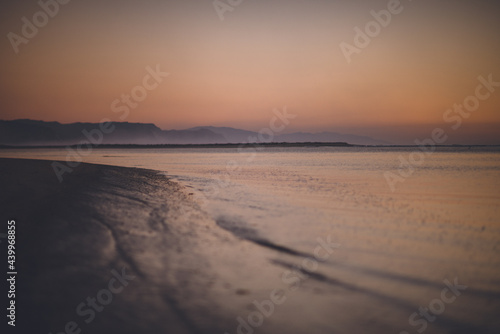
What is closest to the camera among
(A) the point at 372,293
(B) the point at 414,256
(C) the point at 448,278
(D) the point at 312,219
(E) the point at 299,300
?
(E) the point at 299,300

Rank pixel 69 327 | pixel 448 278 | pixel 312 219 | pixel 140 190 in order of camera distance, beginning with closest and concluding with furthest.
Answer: pixel 69 327 → pixel 448 278 → pixel 312 219 → pixel 140 190

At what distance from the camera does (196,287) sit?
492 centimetres

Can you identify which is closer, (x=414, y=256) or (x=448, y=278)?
(x=448, y=278)

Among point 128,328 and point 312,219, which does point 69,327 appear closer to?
point 128,328

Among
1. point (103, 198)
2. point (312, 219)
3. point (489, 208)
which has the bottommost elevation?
point (103, 198)

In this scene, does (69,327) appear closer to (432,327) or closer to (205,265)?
(205,265)

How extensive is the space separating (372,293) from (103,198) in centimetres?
1010

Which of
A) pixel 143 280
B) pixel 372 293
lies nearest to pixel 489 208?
pixel 372 293

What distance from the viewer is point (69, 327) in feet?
11.7

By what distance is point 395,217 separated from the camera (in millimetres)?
10688

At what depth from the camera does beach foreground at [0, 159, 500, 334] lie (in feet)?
12.7

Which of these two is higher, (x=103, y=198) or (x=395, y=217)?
(x=395, y=217)

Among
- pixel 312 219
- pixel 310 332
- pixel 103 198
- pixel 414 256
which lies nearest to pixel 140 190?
pixel 103 198

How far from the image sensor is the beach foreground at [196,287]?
12.7 ft
